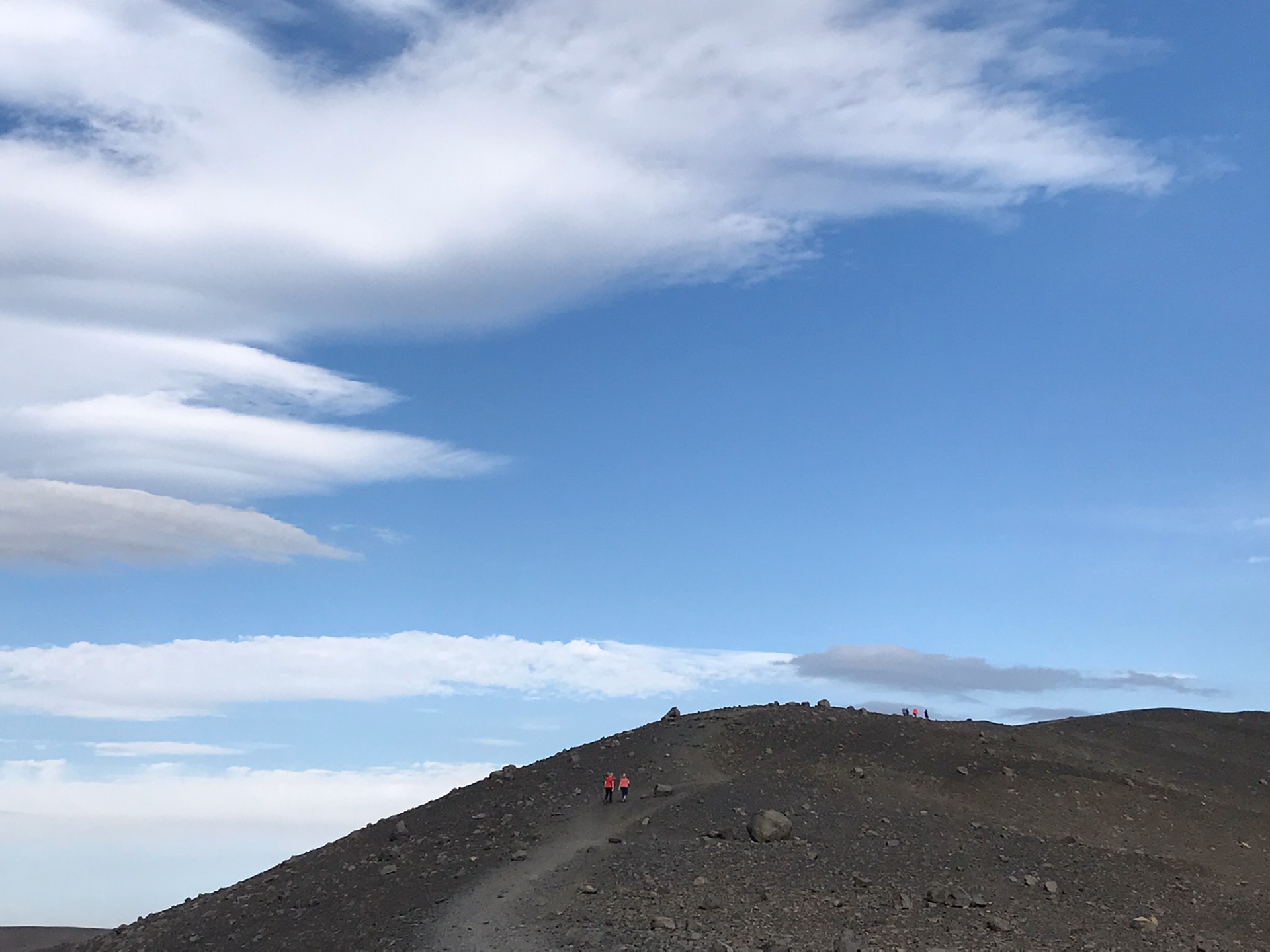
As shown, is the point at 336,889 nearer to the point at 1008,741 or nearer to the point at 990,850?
the point at 990,850

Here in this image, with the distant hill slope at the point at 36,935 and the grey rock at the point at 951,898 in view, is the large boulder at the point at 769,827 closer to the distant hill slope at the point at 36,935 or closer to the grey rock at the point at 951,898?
the grey rock at the point at 951,898

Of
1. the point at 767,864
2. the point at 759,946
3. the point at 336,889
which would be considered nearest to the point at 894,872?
the point at 767,864

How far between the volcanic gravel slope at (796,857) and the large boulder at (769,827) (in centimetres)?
22

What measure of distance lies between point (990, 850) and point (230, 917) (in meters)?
19.1

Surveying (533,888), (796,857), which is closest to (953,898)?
(796,857)

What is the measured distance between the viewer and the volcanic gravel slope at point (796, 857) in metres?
23.8

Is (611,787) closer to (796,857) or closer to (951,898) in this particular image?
(796,857)

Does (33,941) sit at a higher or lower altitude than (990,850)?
lower

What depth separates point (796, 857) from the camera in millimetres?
26422

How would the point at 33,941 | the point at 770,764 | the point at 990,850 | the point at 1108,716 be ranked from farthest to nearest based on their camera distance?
the point at 33,941
the point at 1108,716
the point at 770,764
the point at 990,850

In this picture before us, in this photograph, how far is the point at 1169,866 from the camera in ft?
→ 95.4

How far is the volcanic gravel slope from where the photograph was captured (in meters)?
23.8

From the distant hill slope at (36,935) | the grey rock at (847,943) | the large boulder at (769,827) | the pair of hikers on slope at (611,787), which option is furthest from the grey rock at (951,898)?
the distant hill slope at (36,935)

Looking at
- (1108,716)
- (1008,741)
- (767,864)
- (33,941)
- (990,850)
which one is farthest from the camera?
(33,941)
